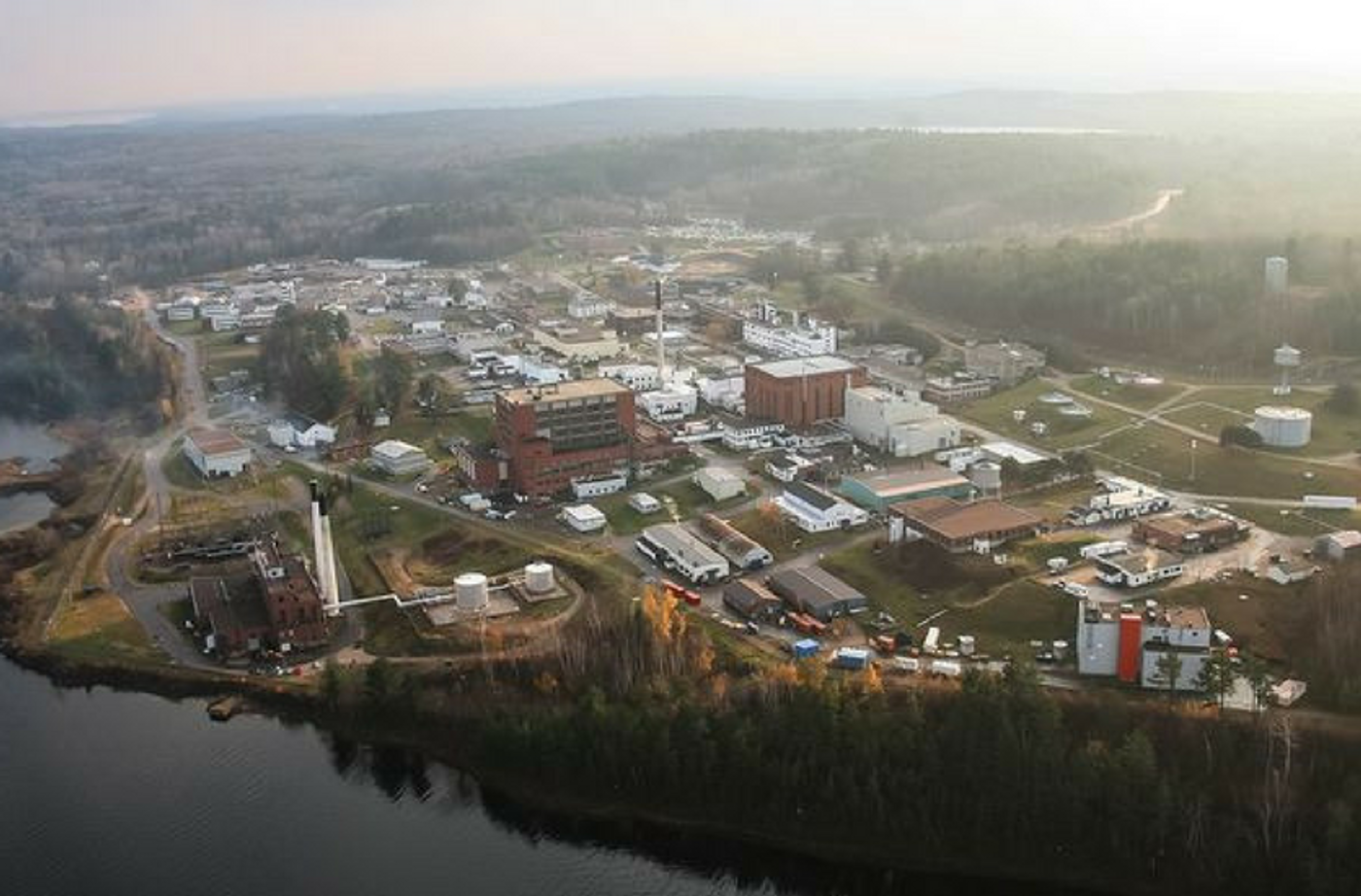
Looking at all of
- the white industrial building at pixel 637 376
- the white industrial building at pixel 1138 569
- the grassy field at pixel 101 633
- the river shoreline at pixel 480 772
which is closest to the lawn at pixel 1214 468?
the white industrial building at pixel 1138 569

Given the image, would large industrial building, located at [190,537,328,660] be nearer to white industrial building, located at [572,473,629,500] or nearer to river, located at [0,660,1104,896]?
river, located at [0,660,1104,896]

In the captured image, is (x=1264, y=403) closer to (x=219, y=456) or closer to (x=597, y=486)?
(x=597, y=486)

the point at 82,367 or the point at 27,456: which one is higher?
the point at 82,367

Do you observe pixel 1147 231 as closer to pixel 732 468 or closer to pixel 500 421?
pixel 732 468

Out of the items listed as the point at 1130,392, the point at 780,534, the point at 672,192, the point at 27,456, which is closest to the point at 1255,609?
the point at 780,534

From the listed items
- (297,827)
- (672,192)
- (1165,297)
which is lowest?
(297,827)

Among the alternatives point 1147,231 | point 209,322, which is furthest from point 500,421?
point 1147,231

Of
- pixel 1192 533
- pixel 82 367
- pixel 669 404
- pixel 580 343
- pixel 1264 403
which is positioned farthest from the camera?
pixel 82 367
